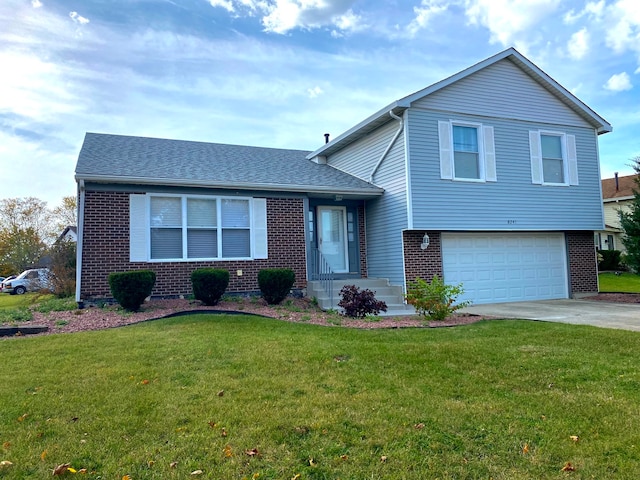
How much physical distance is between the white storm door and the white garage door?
290cm

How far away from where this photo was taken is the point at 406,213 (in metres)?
11.3

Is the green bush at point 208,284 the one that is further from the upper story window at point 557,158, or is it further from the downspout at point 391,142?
the upper story window at point 557,158

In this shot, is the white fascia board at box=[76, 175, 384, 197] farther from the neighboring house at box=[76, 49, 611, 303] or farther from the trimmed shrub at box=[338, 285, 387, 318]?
the trimmed shrub at box=[338, 285, 387, 318]

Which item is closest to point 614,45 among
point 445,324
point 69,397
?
point 445,324

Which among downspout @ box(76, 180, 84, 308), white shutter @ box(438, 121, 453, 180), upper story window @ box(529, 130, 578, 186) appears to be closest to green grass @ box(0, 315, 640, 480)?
downspout @ box(76, 180, 84, 308)

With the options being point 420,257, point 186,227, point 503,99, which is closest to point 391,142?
point 420,257

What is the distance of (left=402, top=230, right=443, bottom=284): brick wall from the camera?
37.9ft

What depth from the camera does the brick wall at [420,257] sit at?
37.9 ft

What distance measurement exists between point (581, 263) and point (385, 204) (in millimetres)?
6635

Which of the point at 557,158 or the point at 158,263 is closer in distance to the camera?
the point at 158,263

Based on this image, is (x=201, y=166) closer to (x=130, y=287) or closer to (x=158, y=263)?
(x=158, y=263)

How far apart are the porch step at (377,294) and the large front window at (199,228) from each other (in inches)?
77.5

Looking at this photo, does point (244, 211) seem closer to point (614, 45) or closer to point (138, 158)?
point (138, 158)

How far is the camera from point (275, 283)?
1000 centimetres
